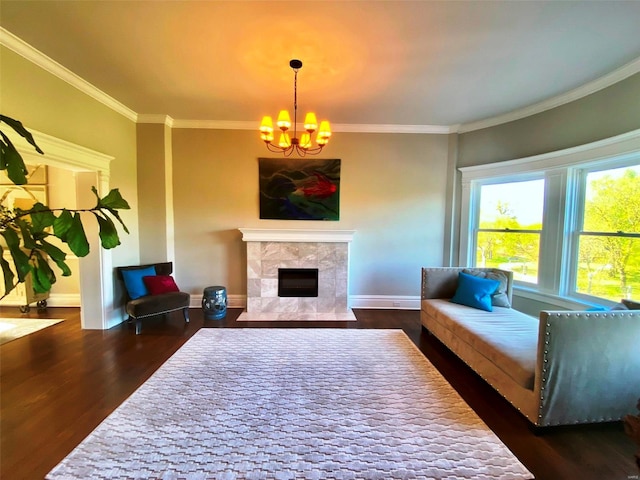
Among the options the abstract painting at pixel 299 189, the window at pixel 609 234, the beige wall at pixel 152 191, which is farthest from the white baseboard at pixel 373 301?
the window at pixel 609 234

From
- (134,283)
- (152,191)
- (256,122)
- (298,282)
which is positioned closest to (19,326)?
(134,283)

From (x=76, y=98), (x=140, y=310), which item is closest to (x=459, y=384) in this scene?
(x=140, y=310)

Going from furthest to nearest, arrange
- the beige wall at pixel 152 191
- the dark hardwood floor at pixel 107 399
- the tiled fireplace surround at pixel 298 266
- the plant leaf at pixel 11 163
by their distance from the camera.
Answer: the tiled fireplace surround at pixel 298 266
the beige wall at pixel 152 191
the dark hardwood floor at pixel 107 399
the plant leaf at pixel 11 163

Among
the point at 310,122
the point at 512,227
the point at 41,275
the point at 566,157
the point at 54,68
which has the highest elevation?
the point at 54,68

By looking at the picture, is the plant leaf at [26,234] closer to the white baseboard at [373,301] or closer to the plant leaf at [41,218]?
the plant leaf at [41,218]

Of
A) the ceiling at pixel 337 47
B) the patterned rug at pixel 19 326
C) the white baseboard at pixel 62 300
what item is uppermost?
the ceiling at pixel 337 47

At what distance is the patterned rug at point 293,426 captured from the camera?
1543 mm

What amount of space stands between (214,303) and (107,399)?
1.81 metres

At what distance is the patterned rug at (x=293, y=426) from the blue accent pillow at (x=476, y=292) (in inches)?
35.9

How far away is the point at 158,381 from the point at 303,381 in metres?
1.26

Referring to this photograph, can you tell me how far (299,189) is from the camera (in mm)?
4305

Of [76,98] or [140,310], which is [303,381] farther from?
[76,98]

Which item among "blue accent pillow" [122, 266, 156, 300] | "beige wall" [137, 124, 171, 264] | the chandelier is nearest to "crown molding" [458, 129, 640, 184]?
the chandelier

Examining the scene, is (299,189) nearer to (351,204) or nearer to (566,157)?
(351,204)
